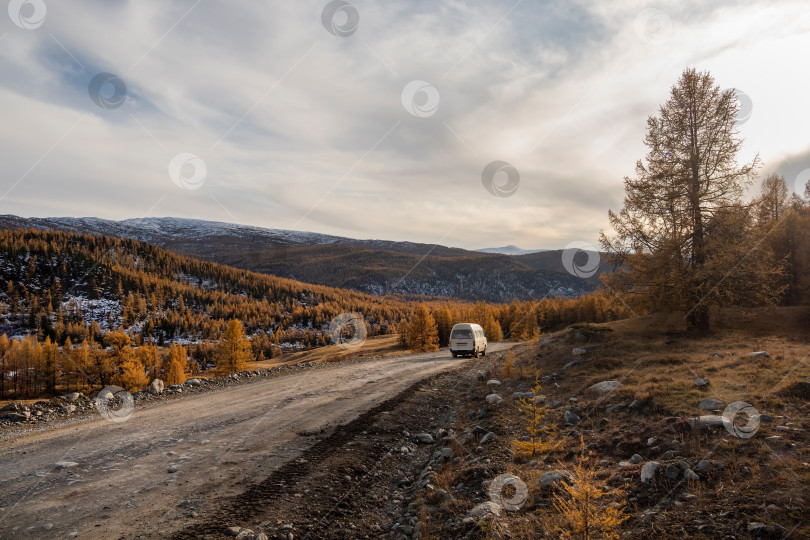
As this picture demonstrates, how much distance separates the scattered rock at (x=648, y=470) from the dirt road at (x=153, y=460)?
675 cm

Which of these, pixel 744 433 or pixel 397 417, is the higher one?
pixel 744 433

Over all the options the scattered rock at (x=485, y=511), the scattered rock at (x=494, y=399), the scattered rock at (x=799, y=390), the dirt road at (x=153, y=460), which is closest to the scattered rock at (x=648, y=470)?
the scattered rock at (x=485, y=511)

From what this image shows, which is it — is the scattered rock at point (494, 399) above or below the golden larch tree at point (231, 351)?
above

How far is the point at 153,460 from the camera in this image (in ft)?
27.0

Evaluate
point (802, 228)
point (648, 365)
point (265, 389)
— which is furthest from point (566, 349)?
point (802, 228)

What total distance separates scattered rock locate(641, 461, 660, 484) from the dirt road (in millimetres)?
6752

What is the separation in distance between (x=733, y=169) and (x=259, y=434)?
84.8 ft

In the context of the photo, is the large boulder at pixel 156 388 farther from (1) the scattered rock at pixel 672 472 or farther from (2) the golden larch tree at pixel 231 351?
(2) the golden larch tree at pixel 231 351

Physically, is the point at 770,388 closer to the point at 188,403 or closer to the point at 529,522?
the point at 529,522

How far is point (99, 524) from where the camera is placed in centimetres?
571

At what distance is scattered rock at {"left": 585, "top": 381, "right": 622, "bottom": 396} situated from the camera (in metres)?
11.5

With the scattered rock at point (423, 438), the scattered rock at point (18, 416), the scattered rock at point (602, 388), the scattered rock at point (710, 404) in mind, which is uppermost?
the scattered rock at point (710, 404)

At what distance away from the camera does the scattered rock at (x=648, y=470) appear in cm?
596

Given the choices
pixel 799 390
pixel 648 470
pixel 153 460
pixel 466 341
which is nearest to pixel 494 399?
pixel 648 470
